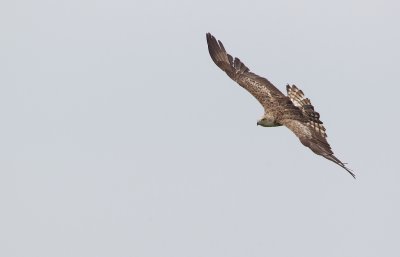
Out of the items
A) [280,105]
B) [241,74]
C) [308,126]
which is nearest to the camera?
[308,126]

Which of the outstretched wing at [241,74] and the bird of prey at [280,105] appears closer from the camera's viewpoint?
the bird of prey at [280,105]

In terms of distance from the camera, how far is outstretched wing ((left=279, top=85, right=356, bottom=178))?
3288 centimetres

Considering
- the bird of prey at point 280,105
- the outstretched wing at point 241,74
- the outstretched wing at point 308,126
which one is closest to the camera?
the outstretched wing at point 308,126

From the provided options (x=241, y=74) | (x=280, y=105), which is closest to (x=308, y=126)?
(x=280, y=105)

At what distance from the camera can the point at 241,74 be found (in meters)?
40.4

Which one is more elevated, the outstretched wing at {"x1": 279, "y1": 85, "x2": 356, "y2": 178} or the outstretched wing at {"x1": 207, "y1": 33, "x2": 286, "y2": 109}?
the outstretched wing at {"x1": 207, "y1": 33, "x2": 286, "y2": 109}

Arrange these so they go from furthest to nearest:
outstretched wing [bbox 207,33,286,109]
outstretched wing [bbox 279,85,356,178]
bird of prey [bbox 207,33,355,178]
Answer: outstretched wing [bbox 207,33,286,109] → bird of prey [bbox 207,33,355,178] → outstretched wing [bbox 279,85,356,178]

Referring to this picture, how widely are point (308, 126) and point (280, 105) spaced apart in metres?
2.66

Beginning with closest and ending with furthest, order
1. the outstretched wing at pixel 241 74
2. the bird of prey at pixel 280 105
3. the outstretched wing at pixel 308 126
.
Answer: the outstretched wing at pixel 308 126 < the bird of prey at pixel 280 105 < the outstretched wing at pixel 241 74

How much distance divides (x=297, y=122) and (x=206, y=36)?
6.75m

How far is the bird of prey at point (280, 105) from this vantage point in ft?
111

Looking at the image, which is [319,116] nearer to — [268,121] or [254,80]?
[268,121]

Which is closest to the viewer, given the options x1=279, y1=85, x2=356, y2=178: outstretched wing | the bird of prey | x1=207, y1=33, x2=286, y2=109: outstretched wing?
x1=279, y1=85, x2=356, y2=178: outstretched wing

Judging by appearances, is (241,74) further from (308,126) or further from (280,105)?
(308,126)
